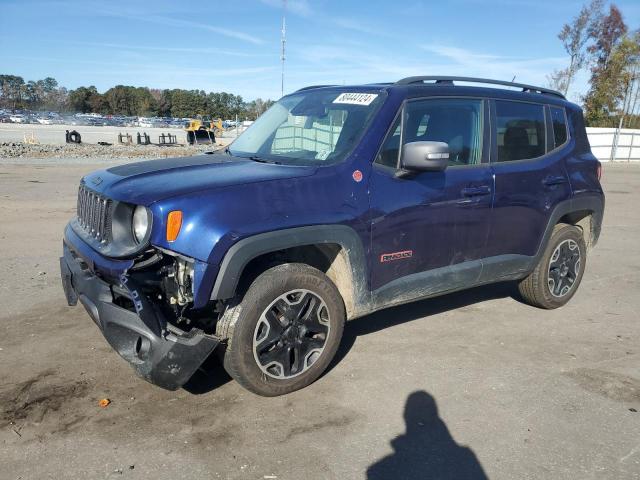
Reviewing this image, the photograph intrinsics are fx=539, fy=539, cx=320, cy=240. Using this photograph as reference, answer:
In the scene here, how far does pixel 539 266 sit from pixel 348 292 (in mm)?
2338

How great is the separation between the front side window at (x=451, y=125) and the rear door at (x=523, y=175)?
201mm

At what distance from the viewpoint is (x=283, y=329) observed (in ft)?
11.3

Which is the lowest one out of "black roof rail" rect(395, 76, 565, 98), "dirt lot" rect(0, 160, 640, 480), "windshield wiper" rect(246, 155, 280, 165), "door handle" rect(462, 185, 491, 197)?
"dirt lot" rect(0, 160, 640, 480)

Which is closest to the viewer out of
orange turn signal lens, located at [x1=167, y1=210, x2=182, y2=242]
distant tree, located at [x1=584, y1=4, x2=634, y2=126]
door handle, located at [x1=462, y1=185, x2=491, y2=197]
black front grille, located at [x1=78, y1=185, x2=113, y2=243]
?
orange turn signal lens, located at [x1=167, y1=210, x2=182, y2=242]

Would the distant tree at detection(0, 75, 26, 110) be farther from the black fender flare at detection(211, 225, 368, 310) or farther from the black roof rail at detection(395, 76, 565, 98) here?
the black fender flare at detection(211, 225, 368, 310)

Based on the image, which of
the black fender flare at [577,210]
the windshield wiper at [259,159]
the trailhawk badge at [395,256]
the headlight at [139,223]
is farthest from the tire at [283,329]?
the black fender flare at [577,210]

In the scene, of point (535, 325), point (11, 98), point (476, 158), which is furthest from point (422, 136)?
point (11, 98)

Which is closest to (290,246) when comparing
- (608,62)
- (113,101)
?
(608,62)

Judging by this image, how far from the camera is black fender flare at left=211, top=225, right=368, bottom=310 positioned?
3.03m

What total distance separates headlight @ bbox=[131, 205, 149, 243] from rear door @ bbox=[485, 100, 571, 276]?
273 centimetres

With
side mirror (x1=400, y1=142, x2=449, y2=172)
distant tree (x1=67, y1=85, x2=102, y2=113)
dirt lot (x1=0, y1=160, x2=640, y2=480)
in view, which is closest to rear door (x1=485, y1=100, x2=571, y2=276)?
dirt lot (x1=0, y1=160, x2=640, y2=480)

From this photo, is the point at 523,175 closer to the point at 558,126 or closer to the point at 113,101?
the point at 558,126

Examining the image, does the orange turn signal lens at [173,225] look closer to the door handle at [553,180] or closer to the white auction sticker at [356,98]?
the white auction sticker at [356,98]

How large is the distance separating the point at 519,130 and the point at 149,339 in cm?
353
